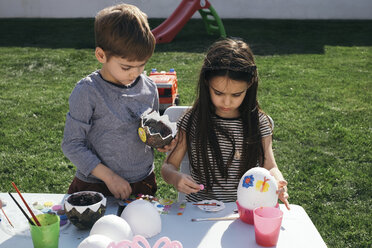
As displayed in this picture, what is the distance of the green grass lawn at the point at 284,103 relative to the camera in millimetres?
3307

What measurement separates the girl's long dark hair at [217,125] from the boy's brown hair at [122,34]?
36 cm

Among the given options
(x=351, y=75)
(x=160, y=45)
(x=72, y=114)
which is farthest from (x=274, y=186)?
(x=160, y=45)

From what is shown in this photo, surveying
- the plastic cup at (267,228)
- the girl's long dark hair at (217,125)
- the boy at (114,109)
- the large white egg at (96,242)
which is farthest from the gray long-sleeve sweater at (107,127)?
the plastic cup at (267,228)

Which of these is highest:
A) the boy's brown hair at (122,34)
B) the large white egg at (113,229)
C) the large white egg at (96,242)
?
the boy's brown hair at (122,34)

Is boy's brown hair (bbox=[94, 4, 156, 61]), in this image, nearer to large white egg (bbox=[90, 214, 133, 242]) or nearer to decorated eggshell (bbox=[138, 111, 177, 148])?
decorated eggshell (bbox=[138, 111, 177, 148])

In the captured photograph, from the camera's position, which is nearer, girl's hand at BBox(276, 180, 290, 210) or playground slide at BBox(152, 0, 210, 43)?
girl's hand at BBox(276, 180, 290, 210)

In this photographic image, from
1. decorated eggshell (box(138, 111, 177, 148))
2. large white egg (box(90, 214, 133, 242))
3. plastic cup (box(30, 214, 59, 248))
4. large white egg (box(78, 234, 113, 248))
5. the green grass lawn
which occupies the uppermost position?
decorated eggshell (box(138, 111, 177, 148))

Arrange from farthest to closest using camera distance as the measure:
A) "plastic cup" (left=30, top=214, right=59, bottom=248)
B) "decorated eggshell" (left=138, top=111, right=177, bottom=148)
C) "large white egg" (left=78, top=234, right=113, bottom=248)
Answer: "decorated eggshell" (left=138, top=111, right=177, bottom=148)
"plastic cup" (left=30, top=214, right=59, bottom=248)
"large white egg" (left=78, top=234, right=113, bottom=248)

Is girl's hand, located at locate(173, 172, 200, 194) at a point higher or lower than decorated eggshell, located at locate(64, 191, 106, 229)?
lower

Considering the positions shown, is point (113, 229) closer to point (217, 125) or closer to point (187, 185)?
point (187, 185)

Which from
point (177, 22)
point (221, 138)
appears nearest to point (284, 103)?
point (221, 138)

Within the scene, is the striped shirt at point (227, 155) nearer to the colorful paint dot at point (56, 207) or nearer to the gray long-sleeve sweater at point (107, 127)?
the gray long-sleeve sweater at point (107, 127)

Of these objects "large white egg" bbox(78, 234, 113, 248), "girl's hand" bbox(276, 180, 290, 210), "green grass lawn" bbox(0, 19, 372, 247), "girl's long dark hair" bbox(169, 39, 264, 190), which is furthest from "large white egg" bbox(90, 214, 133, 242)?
"green grass lawn" bbox(0, 19, 372, 247)

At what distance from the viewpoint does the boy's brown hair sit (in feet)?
5.40
